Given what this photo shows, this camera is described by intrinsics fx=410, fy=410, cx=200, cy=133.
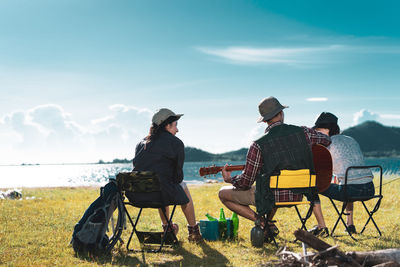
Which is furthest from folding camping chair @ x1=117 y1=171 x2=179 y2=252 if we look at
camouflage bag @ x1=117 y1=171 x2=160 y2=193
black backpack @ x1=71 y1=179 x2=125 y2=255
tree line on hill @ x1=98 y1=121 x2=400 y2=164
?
tree line on hill @ x1=98 y1=121 x2=400 y2=164

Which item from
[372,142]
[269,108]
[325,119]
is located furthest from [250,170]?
[372,142]

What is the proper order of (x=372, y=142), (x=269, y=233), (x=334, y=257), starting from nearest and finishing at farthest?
(x=334, y=257)
(x=269, y=233)
(x=372, y=142)

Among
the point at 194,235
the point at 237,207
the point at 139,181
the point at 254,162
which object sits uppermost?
the point at 254,162

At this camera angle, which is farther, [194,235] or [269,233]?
[194,235]

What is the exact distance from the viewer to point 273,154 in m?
5.18

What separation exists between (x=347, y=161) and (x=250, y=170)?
1.86m

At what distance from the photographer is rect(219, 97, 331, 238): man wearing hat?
5172 mm

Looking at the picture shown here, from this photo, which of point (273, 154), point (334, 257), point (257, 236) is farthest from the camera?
point (257, 236)

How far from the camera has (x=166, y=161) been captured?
5613 millimetres

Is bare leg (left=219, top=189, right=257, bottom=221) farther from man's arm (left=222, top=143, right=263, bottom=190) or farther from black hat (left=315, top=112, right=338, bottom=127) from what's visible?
black hat (left=315, top=112, right=338, bottom=127)

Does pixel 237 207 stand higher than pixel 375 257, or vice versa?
pixel 237 207

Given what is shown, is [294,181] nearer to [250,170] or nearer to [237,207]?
[250,170]

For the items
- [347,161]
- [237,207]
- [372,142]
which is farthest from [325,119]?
[372,142]

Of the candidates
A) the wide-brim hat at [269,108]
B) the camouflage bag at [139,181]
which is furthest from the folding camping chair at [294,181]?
the camouflage bag at [139,181]
